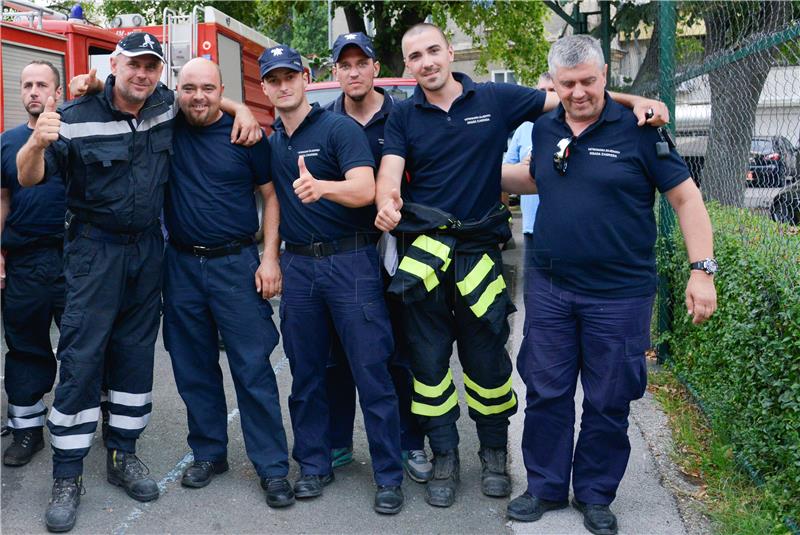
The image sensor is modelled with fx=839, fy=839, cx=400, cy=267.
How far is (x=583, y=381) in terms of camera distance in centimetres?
371

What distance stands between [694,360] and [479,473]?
161 centimetres

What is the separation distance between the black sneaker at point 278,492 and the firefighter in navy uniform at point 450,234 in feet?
2.18

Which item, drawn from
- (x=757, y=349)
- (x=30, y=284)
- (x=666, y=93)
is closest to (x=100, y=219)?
(x=30, y=284)

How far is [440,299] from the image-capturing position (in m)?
3.94

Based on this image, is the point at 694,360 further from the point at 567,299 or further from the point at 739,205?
the point at 567,299

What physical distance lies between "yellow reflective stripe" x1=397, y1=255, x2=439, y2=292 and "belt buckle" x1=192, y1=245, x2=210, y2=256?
0.95 meters

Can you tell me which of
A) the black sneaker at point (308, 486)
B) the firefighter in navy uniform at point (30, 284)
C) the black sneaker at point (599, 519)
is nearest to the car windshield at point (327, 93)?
the firefighter in navy uniform at point (30, 284)

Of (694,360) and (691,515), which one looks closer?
(691,515)

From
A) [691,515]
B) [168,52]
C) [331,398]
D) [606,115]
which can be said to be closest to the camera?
[606,115]

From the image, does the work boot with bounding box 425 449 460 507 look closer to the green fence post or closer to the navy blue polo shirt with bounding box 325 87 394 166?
the navy blue polo shirt with bounding box 325 87 394 166

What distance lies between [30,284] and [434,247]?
2217 millimetres

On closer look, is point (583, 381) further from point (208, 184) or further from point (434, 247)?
point (208, 184)

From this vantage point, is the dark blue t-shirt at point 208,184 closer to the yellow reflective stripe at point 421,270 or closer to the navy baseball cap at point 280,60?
the navy baseball cap at point 280,60

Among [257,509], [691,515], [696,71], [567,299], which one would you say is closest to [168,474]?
[257,509]
